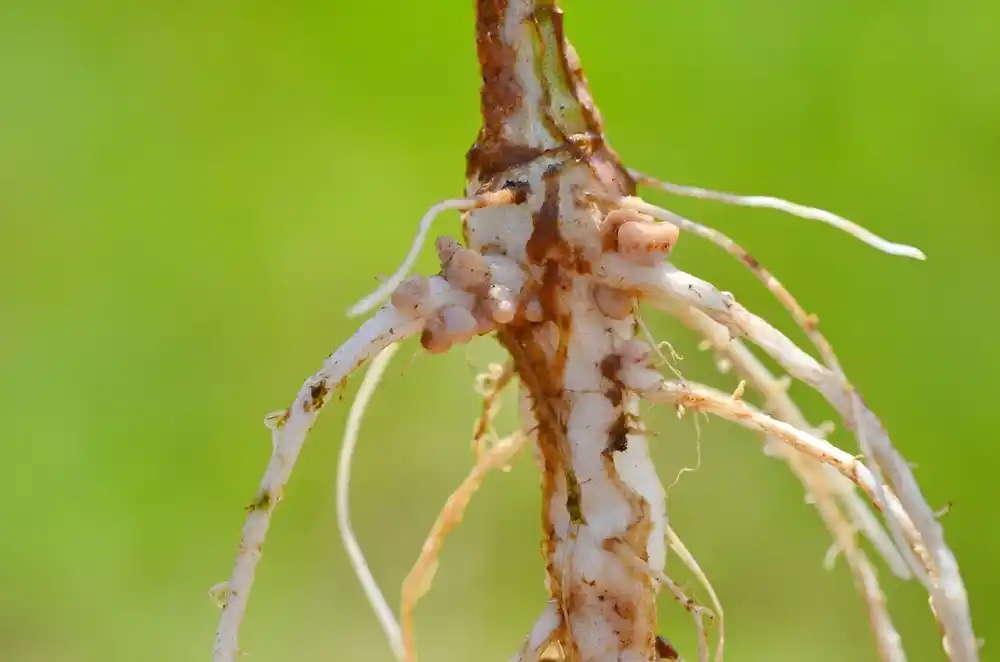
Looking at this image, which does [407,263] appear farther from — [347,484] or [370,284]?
[370,284]

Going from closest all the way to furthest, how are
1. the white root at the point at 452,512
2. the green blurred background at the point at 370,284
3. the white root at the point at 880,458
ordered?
the white root at the point at 880,458
the white root at the point at 452,512
the green blurred background at the point at 370,284

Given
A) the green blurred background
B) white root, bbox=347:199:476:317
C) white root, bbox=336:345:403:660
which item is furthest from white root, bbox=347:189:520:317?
the green blurred background

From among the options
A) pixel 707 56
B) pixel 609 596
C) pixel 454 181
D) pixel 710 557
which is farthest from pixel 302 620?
pixel 707 56

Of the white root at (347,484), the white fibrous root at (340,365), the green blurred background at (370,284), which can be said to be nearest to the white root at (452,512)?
the white root at (347,484)

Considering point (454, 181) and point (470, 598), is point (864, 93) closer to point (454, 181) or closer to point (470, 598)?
point (454, 181)

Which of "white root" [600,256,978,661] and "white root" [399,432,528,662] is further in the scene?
"white root" [399,432,528,662]

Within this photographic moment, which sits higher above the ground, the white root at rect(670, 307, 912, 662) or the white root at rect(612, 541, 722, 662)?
the white root at rect(670, 307, 912, 662)

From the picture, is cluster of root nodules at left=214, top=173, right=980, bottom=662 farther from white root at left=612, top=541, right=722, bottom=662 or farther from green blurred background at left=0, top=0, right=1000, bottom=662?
green blurred background at left=0, top=0, right=1000, bottom=662

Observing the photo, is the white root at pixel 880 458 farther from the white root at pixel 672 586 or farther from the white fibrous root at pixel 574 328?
the white root at pixel 672 586
